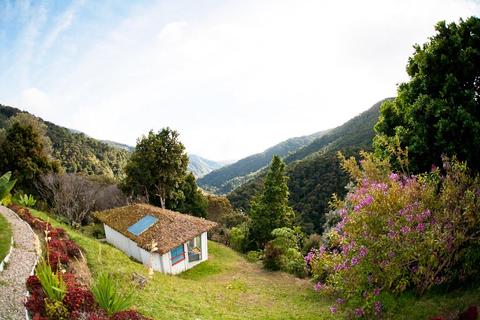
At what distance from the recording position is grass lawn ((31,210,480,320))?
9742mm

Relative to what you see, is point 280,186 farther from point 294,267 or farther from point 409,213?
point 409,213

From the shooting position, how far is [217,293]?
60.3ft

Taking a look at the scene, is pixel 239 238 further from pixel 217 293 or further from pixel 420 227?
pixel 420 227

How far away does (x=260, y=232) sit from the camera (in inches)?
1364

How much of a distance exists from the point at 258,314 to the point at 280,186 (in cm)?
2105

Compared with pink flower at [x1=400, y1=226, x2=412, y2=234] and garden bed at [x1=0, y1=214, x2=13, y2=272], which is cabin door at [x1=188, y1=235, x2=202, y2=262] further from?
pink flower at [x1=400, y1=226, x2=412, y2=234]

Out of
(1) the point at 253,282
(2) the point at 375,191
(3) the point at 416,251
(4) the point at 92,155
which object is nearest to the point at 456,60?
(2) the point at 375,191

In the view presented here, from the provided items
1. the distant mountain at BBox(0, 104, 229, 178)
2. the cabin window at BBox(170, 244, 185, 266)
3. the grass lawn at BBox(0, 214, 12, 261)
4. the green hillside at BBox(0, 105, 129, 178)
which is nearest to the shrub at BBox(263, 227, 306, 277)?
the cabin window at BBox(170, 244, 185, 266)

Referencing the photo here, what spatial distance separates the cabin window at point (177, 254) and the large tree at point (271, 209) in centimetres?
1105

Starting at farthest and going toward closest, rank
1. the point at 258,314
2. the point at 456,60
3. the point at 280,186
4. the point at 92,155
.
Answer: the point at 92,155 < the point at 280,186 < the point at 258,314 < the point at 456,60

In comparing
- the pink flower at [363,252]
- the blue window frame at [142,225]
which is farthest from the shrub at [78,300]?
the blue window frame at [142,225]

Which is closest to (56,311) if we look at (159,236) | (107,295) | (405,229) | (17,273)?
(107,295)

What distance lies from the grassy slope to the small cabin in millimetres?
1253

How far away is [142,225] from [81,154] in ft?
204
